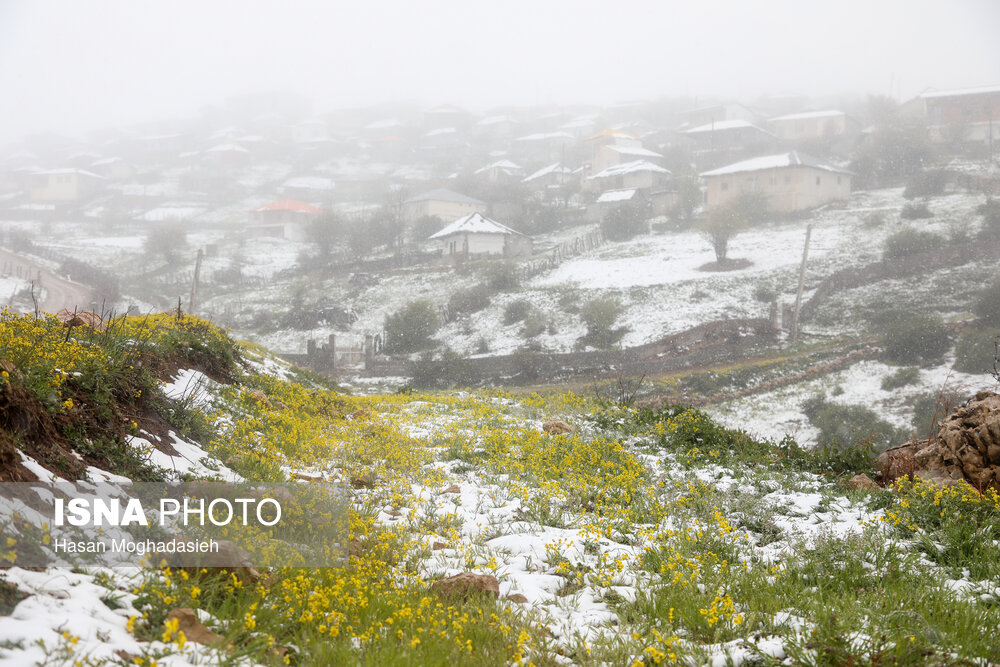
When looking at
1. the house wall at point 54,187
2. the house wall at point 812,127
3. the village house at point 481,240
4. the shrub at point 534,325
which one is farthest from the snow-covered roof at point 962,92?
the house wall at point 54,187

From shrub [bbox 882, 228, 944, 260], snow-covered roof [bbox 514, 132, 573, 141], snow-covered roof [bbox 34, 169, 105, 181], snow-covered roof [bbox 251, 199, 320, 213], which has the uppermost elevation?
snow-covered roof [bbox 514, 132, 573, 141]

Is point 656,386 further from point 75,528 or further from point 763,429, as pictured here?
point 75,528

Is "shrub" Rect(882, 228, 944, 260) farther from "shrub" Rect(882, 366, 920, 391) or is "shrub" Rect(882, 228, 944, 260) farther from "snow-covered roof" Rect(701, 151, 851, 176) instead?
"shrub" Rect(882, 366, 920, 391)

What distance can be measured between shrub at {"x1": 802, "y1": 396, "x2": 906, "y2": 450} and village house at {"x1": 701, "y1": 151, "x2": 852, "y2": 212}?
3710cm

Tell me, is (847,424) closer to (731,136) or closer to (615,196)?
(615,196)

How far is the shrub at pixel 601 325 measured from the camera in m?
33.8

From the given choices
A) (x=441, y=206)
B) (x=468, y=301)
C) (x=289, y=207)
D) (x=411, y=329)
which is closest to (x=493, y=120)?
(x=441, y=206)

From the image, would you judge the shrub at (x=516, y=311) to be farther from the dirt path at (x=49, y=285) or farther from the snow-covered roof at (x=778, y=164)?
the snow-covered roof at (x=778, y=164)

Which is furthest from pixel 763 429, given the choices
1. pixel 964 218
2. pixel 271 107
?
pixel 271 107

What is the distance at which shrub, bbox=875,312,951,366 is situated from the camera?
26531 millimetres

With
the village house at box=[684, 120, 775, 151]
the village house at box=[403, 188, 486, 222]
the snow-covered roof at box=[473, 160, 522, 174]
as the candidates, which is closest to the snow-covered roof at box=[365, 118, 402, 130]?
the snow-covered roof at box=[473, 160, 522, 174]

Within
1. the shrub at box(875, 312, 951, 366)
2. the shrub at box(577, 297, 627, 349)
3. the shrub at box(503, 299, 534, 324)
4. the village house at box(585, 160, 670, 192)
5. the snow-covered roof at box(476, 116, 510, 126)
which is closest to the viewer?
the shrub at box(875, 312, 951, 366)

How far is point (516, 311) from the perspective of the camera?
3912 cm

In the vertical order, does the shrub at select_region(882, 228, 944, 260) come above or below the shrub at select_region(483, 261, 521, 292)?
above
